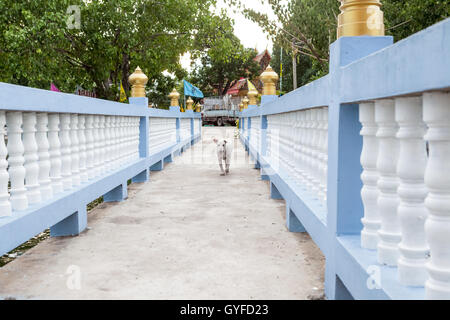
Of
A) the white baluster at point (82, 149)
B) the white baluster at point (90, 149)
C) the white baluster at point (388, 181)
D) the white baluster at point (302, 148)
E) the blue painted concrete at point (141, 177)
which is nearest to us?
the white baluster at point (388, 181)

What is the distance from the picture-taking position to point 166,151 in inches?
401

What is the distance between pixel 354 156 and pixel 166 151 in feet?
26.4

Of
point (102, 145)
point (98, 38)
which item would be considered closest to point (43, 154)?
point (102, 145)

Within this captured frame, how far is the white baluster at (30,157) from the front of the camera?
10.9 ft

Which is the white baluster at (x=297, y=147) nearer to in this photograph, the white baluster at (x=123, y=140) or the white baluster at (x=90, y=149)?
the white baluster at (x=90, y=149)

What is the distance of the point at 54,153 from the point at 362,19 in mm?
2773

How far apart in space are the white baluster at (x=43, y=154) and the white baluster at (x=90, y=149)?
3.63 ft

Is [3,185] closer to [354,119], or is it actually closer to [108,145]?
[354,119]

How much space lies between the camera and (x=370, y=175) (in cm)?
214

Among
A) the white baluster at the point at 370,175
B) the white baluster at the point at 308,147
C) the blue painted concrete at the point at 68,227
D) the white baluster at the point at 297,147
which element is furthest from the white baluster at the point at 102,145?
the white baluster at the point at 370,175

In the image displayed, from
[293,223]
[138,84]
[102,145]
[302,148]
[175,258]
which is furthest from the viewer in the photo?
[138,84]

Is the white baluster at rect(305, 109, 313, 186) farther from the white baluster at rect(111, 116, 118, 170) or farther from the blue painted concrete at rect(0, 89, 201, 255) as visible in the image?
the white baluster at rect(111, 116, 118, 170)
